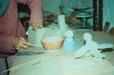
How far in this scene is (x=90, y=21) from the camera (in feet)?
8.43

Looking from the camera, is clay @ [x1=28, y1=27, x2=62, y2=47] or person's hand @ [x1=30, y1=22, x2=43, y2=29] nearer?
clay @ [x1=28, y1=27, x2=62, y2=47]

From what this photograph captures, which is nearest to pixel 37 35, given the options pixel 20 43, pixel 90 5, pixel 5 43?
pixel 20 43

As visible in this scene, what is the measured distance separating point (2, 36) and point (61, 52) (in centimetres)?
66

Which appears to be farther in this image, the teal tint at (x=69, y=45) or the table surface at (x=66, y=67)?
the teal tint at (x=69, y=45)

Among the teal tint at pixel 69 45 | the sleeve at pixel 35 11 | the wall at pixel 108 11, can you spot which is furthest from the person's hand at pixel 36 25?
the wall at pixel 108 11

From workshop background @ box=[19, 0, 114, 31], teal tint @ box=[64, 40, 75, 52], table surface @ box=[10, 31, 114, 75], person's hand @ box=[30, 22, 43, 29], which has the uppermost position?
workshop background @ box=[19, 0, 114, 31]

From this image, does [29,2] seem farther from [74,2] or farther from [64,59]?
[74,2]

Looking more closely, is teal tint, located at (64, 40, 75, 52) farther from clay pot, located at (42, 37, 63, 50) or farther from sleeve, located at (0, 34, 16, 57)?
sleeve, located at (0, 34, 16, 57)

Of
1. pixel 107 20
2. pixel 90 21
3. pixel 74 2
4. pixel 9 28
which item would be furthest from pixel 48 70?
pixel 74 2

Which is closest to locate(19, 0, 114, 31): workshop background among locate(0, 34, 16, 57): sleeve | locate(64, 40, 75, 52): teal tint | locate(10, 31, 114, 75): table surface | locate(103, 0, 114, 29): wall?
locate(103, 0, 114, 29): wall

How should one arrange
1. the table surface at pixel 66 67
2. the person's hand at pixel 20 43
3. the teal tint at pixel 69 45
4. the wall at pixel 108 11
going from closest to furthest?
the table surface at pixel 66 67 → the teal tint at pixel 69 45 → the person's hand at pixel 20 43 → the wall at pixel 108 11

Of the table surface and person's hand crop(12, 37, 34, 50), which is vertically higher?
person's hand crop(12, 37, 34, 50)

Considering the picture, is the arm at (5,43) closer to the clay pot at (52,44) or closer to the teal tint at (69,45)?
the clay pot at (52,44)

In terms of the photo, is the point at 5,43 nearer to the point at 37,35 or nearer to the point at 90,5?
the point at 37,35
